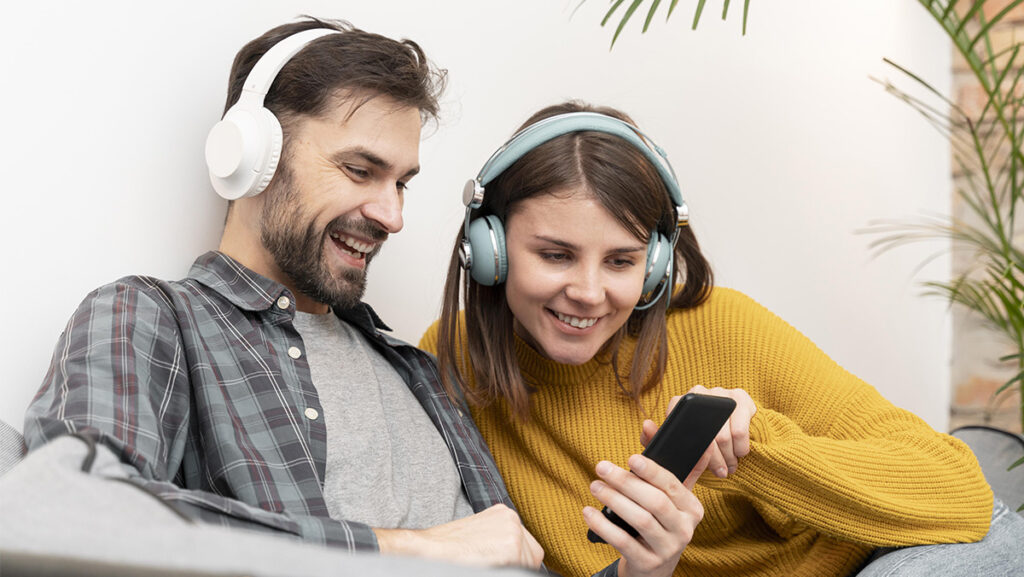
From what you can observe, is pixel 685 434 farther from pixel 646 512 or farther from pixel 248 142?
pixel 248 142

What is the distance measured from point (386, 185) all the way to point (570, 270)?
0.31m

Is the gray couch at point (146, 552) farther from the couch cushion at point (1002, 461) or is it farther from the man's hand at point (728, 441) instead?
the couch cushion at point (1002, 461)

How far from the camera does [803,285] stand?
2.47 metres

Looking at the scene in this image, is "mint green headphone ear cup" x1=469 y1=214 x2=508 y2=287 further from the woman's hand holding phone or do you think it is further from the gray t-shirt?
the woman's hand holding phone

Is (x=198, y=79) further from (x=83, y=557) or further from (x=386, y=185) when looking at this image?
(x=83, y=557)

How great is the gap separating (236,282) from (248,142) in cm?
19

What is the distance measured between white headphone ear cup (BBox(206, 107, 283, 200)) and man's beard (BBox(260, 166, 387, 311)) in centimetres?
4

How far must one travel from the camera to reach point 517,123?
181 centimetres

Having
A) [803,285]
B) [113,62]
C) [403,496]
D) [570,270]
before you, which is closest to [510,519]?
[403,496]

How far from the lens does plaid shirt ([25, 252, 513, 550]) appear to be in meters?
0.81

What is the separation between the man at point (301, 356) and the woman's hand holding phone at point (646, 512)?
0.36ft

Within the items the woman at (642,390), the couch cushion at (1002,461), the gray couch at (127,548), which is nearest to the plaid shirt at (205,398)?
the gray couch at (127,548)

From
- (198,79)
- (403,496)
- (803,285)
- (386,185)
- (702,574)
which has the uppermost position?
(198,79)

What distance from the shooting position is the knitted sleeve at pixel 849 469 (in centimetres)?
116
